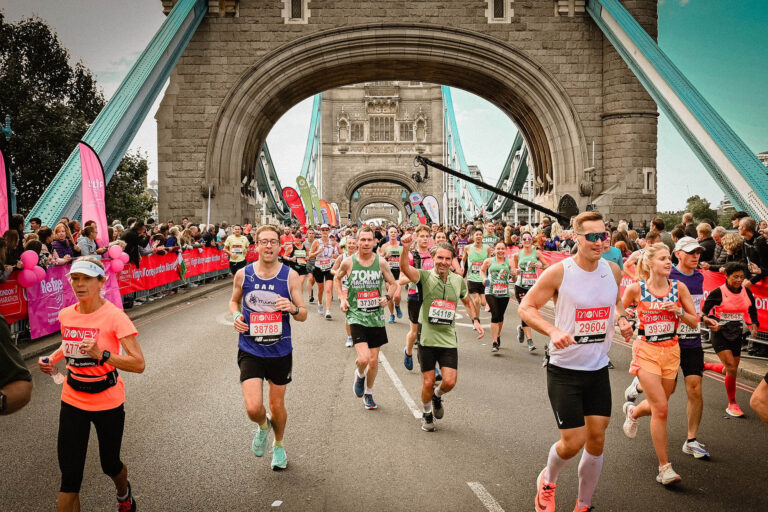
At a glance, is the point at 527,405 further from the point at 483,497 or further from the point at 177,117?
the point at 177,117

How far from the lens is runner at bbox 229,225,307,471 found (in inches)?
178

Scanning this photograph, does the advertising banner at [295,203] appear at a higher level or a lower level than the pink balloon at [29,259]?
higher

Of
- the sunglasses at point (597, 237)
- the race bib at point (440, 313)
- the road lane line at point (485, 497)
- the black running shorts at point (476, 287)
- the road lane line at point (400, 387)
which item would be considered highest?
the sunglasses at point (597, 237)

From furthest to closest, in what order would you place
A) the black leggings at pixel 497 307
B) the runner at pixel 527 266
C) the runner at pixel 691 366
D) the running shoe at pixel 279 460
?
the runner at pixel 527 266, the black leggings at pixel 497 307, the runner at pixel 691 366, the running shoe at pixel 279 460

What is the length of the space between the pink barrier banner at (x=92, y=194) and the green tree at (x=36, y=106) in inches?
626

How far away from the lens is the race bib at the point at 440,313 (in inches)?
222

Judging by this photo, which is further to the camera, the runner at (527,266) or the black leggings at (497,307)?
the runner at (527,266)

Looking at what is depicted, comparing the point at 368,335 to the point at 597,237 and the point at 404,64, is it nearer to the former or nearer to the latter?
the point at 597,237

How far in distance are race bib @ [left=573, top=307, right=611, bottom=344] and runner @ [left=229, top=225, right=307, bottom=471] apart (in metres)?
2.07

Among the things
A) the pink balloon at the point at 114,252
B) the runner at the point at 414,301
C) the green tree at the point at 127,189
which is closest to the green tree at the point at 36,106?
the green tree at the point at 127,189

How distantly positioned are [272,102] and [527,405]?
74.5ft

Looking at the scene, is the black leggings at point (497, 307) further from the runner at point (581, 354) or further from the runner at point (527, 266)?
the runner at point (581, 354)

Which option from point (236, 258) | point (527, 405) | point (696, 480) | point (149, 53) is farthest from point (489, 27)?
point (696, 480)

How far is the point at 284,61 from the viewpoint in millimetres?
24609
